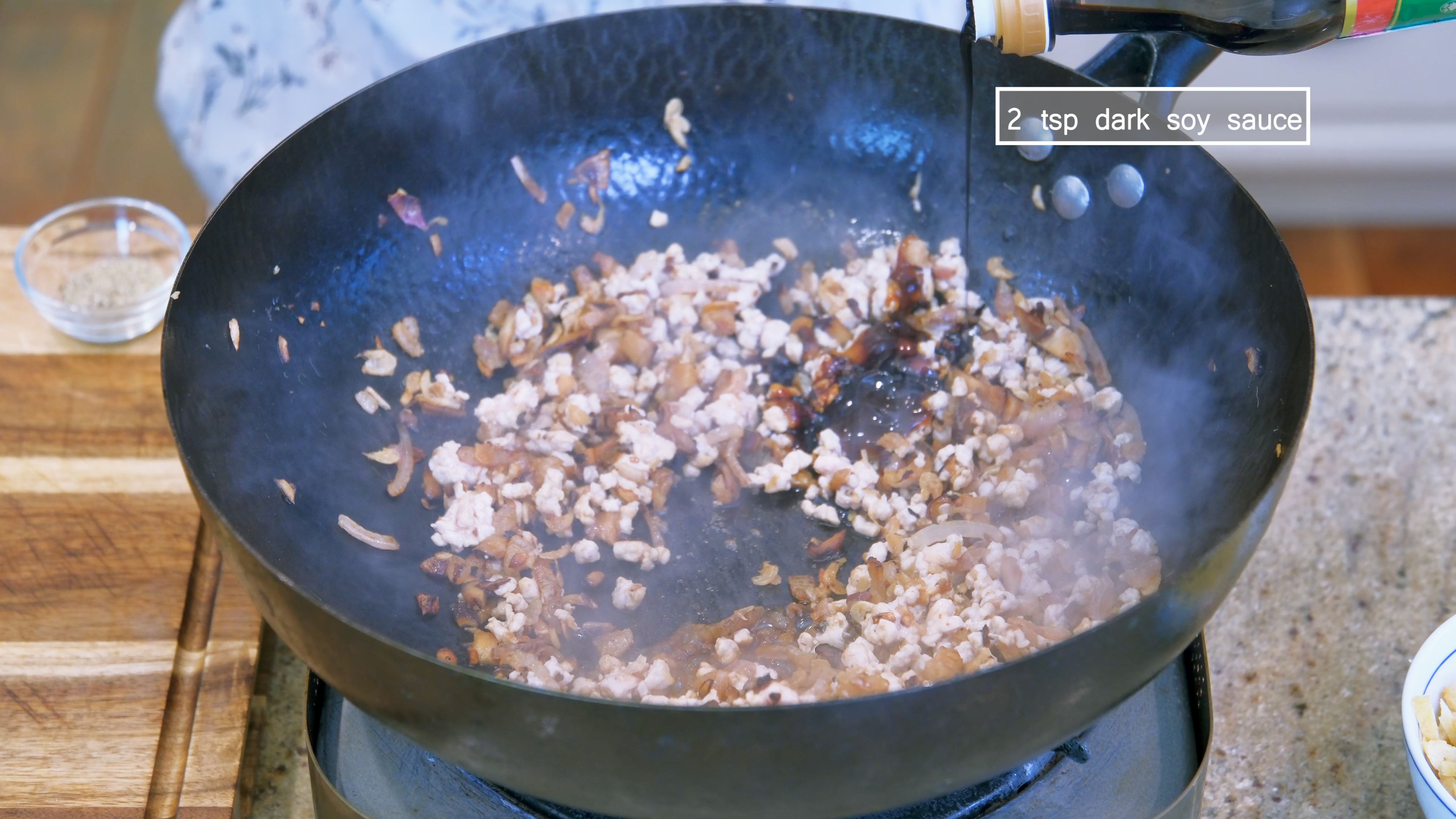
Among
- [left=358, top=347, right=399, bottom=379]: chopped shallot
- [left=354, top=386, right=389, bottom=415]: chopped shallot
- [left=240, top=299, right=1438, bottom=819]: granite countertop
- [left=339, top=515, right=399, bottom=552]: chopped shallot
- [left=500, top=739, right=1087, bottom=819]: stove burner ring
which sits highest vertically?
[left=358, top=347, right=399, bottom=379]: chopped shallot

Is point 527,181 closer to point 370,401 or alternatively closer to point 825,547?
point 370,401

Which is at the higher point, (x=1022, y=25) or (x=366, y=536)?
(x=1022, y=25)

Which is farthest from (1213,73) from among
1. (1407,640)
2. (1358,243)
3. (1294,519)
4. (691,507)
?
(691,507)

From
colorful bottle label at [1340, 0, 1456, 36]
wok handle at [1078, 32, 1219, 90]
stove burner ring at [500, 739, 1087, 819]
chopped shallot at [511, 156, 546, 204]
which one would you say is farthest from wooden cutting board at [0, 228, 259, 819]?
colorful bottle label at [1340, 0, 1456, 36]

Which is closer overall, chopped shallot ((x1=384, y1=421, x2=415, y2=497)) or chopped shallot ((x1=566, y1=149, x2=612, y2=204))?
chopped shallot ((x1=384, y1=421, x2=415, y2=497))

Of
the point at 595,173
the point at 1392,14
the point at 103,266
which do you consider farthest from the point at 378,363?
the point at 1392,14

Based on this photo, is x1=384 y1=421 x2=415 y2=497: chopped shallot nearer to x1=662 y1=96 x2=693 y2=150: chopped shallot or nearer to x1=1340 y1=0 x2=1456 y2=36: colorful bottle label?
x1=662 y1=96 x2=693 y2=150: chopped shallot

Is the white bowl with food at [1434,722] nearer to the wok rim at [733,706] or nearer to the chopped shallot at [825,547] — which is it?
the wok rim at [733,706]
